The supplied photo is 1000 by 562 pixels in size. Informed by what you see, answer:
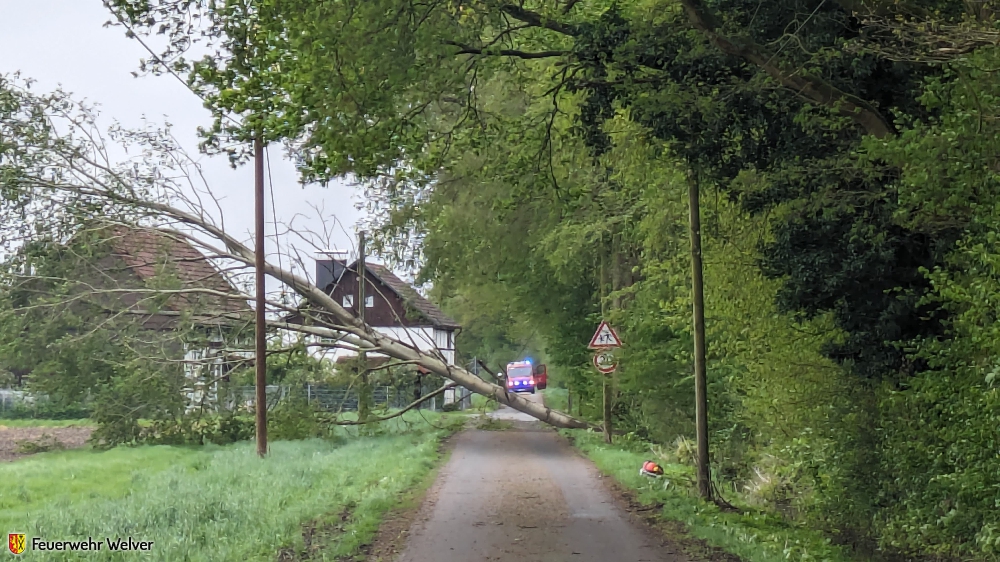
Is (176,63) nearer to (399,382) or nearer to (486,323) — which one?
(399,382)

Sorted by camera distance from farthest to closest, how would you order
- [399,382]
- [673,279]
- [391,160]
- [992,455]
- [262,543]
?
[399,382]
[673,279]
[391,160]
[262,543]
[992,455]

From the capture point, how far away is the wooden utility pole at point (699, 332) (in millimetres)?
13672

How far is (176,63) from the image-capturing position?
10.3 metres

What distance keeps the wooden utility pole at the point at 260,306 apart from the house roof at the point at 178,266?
3.27 m

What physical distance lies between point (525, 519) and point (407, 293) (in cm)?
2288

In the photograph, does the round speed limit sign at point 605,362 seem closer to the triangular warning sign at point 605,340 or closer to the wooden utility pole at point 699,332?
the triangular warning sign at point 605,340

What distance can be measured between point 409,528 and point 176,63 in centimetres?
629

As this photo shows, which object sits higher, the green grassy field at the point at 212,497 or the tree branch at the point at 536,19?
the tree branch at the point at 536,19

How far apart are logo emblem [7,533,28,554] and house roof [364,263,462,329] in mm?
17321

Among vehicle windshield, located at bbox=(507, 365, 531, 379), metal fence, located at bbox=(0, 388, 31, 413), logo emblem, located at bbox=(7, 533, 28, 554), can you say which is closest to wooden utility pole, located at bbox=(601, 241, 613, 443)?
logo emblem, located at bbox=(7, 533, 28, 554)

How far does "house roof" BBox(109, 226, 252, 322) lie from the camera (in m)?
21.9

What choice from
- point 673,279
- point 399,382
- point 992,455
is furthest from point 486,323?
point 992,455

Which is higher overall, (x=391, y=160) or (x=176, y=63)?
(x=176, y=63)

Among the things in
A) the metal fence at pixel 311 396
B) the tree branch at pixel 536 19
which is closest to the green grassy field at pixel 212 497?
the metal fence at pixel 311 396
